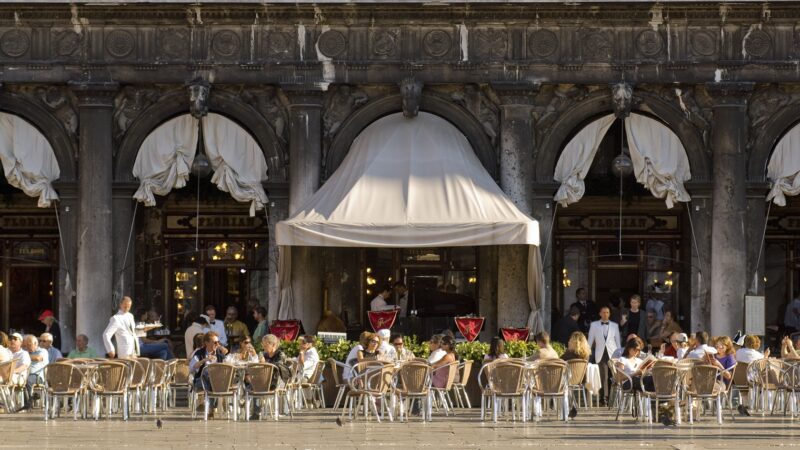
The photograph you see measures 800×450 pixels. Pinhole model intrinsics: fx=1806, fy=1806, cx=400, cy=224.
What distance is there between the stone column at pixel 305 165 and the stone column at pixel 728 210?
6.72 metres

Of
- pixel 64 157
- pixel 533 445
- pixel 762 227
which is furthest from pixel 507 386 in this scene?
pixel 64 157

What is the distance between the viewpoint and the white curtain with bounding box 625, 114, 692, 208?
30.6m

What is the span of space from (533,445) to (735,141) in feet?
38.8

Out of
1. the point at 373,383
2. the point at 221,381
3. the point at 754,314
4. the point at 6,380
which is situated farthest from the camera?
the point at 754,314

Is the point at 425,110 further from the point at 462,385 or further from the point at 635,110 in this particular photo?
the point at 462,385

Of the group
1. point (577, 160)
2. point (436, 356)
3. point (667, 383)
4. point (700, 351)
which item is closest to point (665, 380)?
point (667, 383)

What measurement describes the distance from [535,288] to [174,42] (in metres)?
7.44

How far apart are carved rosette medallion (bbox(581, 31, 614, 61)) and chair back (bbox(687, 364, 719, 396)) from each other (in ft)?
28.0

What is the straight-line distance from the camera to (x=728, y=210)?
100 ft

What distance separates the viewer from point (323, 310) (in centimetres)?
3131

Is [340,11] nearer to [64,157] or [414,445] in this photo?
[64,157]

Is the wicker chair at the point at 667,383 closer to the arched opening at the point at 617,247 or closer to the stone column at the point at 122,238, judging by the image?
the arched opening at the point at 617,247

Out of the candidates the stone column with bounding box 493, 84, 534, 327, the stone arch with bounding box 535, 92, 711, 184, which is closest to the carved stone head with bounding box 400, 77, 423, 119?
the stone column with bounding box 493, 84, 534, 327

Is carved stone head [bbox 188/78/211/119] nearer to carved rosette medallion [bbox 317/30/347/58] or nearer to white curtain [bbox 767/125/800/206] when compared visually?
carved rosette medallion [bbox 317/30/347/58]
